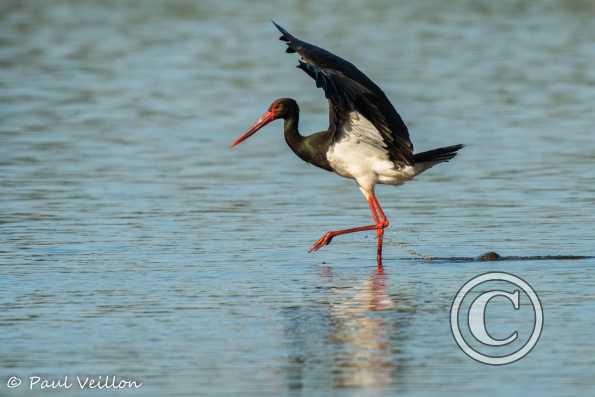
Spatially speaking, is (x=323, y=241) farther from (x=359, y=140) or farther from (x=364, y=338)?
(x=364, y=338)

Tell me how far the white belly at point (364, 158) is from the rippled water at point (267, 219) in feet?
1.79

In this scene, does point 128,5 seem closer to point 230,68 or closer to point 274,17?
point 274,17

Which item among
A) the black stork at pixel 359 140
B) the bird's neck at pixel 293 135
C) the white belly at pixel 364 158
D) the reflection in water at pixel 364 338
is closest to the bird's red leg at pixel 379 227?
the black stork at pixel 359 140

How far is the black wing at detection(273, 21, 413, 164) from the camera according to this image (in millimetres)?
11297

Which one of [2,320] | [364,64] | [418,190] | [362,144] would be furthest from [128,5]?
[2,320]

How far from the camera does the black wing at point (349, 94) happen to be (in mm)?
11297

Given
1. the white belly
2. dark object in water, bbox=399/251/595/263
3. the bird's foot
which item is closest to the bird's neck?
the white belly

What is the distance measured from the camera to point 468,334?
9.16 m

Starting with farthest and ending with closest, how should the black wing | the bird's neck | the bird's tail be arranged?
1. the bird's neck
2. the bird's tail
3. the black wing

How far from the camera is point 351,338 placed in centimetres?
913

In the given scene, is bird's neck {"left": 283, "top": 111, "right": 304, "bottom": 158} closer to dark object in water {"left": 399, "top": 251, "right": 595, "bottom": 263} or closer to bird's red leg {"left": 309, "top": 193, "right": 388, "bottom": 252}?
bird's red leg {"left": 309, "top": 193, "right": 388, "bottom": 252}

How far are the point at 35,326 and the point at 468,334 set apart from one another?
252 centimetres

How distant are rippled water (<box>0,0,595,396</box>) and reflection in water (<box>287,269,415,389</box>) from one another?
2cm

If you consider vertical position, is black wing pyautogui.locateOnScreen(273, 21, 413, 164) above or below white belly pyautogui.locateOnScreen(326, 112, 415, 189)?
above
